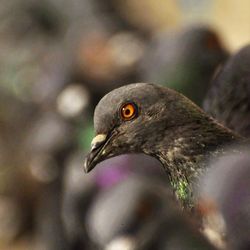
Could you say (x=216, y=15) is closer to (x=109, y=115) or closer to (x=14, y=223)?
(x=14, y=223)

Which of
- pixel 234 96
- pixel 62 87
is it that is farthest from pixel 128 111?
pixel 62 87

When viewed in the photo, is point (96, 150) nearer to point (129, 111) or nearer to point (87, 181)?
point (129, 111)

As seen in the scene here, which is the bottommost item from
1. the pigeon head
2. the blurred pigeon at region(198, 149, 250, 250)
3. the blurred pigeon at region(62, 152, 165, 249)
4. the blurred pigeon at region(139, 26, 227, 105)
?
the blurred pigeon at region(62, 152, 165, 249)

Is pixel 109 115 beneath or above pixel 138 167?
above

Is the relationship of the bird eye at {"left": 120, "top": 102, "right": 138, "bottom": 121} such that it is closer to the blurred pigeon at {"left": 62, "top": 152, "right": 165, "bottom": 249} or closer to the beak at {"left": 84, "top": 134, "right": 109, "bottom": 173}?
the beak at {"left": 84, "top": 134, "right": 109, "bottom": 173}

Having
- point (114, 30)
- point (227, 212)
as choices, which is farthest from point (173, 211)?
point (114, 30)

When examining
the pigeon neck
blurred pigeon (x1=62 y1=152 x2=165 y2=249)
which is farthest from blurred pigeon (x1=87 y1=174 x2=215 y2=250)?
the pigeon neck
